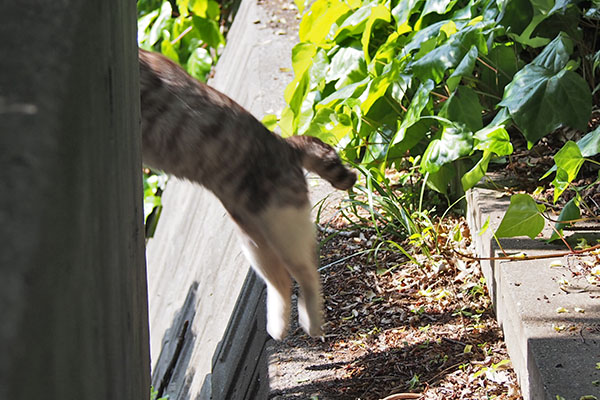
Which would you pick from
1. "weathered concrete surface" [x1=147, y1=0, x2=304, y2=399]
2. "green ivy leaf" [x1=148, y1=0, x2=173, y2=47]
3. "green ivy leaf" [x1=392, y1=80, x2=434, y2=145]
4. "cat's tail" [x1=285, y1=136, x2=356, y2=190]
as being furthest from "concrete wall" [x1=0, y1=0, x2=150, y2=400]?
"green ivy leaf" [x1=148, y1=0, x2=173, y2=47]

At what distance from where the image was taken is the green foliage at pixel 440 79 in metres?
3.32

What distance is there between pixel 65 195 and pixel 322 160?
2.37 metres

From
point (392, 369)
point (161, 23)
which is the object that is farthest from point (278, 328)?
point (161, 23)

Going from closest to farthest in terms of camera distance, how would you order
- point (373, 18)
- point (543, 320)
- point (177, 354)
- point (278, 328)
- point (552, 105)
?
point (543, 320), point (552, 105), point (278, 328), point (373, 18), point (177, 354)

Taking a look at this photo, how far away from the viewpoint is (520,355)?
2725 mm

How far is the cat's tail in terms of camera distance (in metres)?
3.58

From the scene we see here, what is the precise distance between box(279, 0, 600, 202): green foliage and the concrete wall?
7.26ft

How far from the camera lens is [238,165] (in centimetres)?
343

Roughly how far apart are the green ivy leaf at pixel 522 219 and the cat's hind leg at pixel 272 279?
102 centimetres

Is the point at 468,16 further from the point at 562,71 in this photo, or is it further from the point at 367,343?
the point at 367,343

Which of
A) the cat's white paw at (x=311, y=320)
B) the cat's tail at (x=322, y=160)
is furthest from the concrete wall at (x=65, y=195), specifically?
the cat's tail at (x=322, y=160)

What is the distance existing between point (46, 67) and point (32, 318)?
0.40 metres

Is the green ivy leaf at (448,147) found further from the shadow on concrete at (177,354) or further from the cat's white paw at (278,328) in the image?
the shadow on concrete at (177,354)

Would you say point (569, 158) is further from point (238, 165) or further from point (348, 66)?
point (348, 66)
